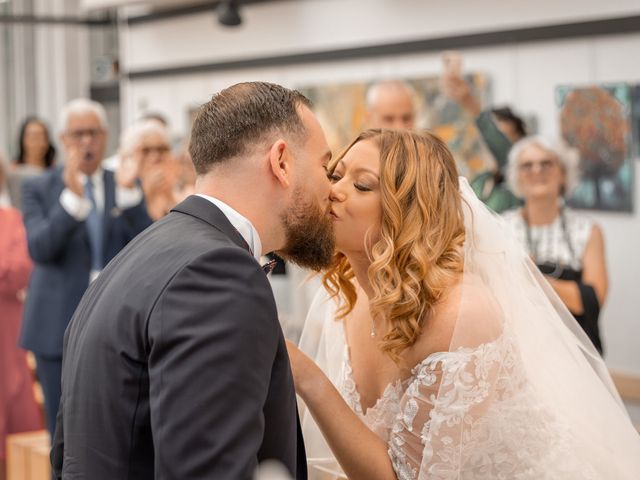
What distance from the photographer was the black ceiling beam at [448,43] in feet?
17.8

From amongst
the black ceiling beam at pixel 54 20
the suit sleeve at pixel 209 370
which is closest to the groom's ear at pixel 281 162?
the suit sleeve at pixel 209 370

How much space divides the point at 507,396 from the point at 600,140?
351 cm

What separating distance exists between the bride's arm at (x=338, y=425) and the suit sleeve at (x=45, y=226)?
230 centimetres

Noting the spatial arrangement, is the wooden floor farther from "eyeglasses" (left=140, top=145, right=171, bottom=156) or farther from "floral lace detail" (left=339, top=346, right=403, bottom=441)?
"floral lace detail" (left=339, top=346, right=403, bottom=441)

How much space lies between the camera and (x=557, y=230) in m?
4.36

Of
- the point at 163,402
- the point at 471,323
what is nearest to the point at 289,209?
the point at 163,402

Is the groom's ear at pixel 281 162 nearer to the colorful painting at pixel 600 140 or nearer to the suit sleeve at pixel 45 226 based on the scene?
the suit sleeve at pixel 45 226

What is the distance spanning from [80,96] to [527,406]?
954 centimetres

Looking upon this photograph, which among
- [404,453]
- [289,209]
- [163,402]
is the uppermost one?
[289,209]

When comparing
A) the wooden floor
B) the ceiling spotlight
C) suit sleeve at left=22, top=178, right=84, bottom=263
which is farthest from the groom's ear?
the ceiling spotlight

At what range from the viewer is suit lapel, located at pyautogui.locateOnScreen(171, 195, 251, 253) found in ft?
5.62

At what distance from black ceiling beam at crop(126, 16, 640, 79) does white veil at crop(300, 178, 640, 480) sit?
10.4 ft

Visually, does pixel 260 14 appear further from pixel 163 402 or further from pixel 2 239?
pixel 163 402

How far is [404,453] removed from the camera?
2232 mm
